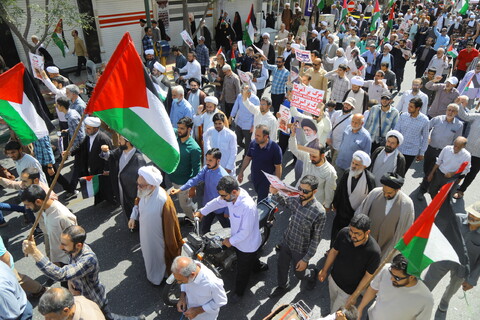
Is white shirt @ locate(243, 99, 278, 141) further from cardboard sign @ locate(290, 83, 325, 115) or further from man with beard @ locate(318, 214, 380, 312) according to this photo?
man with beard @ locate(318, 214, 380, 312)

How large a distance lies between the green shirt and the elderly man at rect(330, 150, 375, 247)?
2165 millimetres

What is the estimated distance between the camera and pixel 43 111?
16.2 feet

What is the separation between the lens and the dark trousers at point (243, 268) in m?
4.24

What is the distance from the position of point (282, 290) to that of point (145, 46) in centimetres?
1097

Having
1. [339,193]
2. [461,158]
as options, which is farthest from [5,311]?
[461,158]

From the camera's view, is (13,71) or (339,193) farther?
(339,193)

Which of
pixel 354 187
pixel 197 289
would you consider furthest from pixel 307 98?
pixel 197 289

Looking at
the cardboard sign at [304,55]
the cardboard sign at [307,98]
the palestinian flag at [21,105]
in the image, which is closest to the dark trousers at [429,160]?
the cardboard sign at [307,98]

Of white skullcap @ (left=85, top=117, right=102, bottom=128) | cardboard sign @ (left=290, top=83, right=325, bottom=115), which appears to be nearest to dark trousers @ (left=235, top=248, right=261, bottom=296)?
cardboard sign @ (left=290, top=83, right=325, bottom=115)

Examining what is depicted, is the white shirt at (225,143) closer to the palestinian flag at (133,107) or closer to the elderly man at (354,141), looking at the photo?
the elderly man at (354,141)

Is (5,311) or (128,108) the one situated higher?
(128,108)

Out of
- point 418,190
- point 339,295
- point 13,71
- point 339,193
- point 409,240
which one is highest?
point 13,71

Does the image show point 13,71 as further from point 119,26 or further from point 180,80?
point 119,26

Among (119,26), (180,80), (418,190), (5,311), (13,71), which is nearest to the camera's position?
(5,311)
